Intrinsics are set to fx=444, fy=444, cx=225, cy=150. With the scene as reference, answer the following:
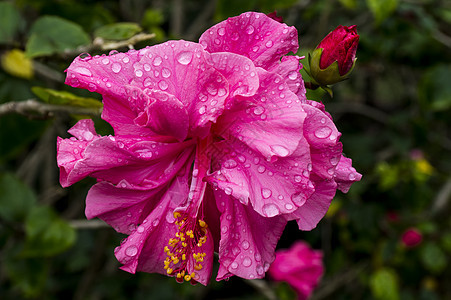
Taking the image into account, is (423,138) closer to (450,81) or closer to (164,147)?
(450,81)

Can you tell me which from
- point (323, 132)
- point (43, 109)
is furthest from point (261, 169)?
point (43, 109)

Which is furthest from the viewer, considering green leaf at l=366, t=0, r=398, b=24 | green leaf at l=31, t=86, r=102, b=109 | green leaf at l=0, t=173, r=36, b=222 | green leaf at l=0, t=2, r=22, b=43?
green leaf at l=0, t=173, r=36, b=222

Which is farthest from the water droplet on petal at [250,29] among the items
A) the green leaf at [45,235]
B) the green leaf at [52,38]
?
the green leaf at [45,235]

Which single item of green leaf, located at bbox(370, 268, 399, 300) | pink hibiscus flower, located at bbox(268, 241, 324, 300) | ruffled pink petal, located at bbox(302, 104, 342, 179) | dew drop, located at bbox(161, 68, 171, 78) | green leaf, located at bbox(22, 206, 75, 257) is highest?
dew drop, located at bbox(161, 68, 171, 78)

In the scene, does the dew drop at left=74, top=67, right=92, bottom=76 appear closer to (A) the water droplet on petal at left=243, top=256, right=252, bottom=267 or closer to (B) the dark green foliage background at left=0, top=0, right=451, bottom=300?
(A) the water droplet on petal at left=243, top=256, right=252, bottom=267

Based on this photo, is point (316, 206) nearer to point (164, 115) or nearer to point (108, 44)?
point (164, 115)

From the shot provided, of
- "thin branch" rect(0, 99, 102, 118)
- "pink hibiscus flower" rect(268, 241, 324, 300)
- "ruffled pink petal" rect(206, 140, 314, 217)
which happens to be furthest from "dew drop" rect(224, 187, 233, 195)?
"pink hibiscus flower" rect(268, 241, 324, 300)
